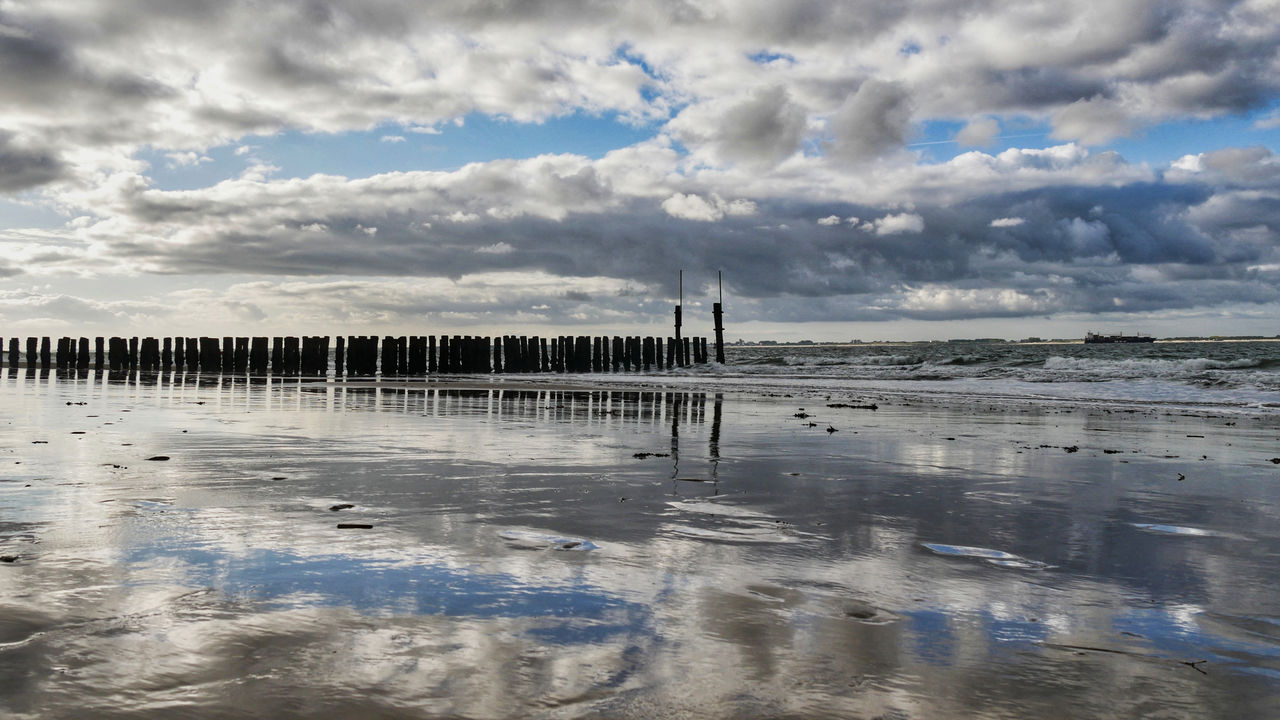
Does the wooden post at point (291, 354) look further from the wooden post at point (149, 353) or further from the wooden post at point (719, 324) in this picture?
the wooden post at point (719, 324)

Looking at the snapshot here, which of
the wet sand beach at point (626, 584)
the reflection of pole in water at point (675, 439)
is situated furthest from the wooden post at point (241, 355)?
the wet sand beach at point (626, 584)

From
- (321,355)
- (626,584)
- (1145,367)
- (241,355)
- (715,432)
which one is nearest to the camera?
(626,584)

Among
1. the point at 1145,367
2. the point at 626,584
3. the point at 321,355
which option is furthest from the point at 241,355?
the point at 626,584

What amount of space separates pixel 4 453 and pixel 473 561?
17.4 ft

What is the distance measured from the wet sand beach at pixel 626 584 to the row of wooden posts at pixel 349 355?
91.4ft

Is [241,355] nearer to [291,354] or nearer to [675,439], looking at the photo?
[291,354]

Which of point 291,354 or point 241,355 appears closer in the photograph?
point 291,354

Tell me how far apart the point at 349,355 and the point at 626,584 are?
33.9 m

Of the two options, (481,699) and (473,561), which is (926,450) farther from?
(481,699)

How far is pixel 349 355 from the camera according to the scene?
35281mm

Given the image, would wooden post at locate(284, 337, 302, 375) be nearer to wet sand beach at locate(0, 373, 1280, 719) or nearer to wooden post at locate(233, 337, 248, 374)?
wooden post at locate(233, 337, 248, 374)

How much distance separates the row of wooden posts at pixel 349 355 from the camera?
1373 inches

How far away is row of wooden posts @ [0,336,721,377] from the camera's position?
34875mm

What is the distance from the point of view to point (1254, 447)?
9273 mm
